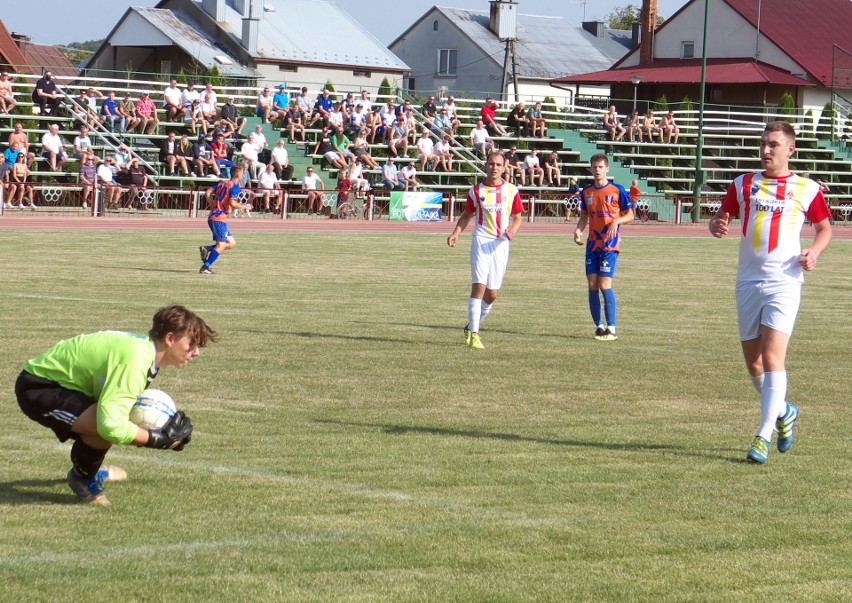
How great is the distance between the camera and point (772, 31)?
214 feet

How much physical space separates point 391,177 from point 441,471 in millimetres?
32998

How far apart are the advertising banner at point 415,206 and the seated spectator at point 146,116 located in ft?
24.1

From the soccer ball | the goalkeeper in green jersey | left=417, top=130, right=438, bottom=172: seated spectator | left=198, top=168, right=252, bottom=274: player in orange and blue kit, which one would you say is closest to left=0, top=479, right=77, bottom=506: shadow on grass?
the goalkeeper in green jersey

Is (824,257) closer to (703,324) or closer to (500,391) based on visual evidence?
(703,324)

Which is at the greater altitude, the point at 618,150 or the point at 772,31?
the point at 772,31

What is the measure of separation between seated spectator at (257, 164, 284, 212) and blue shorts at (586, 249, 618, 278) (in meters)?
23.6

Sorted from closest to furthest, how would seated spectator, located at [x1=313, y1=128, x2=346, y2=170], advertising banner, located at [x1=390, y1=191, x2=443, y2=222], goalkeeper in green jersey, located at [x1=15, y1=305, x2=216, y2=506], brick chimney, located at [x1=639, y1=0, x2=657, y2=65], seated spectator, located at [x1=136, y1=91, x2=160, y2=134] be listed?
goalkeeper in green jersey, located at [x1=15, y1=305, x2=216, y2=506]
seated spectator, located at [x1=136, y1=91, x2=160, y2=134]
advertising banner, located at [x1=390, y1=191, x2=443, y2=222]
seated spectator, located at [x1=313, y1=128, x2=346, y2=170]
brick chimney, located at [x1=639, y1=0, x2=657, y2=65]

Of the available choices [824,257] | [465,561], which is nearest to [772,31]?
[824,257]

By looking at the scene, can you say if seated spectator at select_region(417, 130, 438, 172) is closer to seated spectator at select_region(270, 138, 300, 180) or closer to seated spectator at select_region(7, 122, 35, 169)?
seated spectator at select_region(270, 138, 300, 180)

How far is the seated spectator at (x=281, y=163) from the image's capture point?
127 feet

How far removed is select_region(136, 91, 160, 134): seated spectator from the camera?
39.3 meters

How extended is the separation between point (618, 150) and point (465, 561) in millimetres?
45241

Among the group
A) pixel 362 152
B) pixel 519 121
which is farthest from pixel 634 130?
pixel 362 152

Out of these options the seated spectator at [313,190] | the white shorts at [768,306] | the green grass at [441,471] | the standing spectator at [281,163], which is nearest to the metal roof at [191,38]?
Answer: the standing spectator at [281,163]
